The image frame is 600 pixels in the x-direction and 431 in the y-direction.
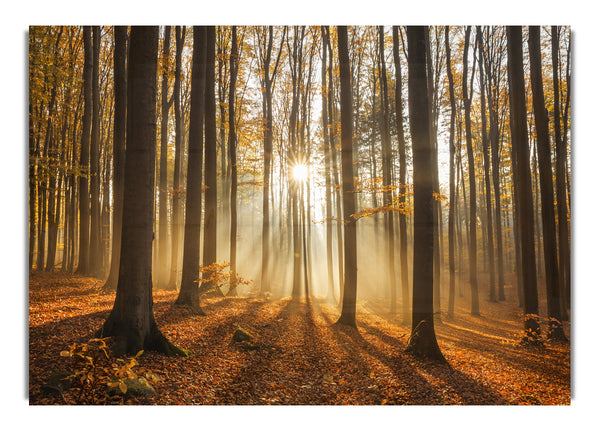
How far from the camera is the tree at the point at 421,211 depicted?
4.66 metres

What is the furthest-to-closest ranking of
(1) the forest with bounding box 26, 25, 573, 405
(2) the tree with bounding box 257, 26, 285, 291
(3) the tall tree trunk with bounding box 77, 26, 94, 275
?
1. (2) the tree with bounding box 257, 26, 285, 291
2. (3) the tall tree trunk with bounding box 77, 26, 94, 275
3. (1) the forest with bounding box 26, 25, 573, 405

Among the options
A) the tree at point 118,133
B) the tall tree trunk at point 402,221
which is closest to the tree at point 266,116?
the tall tree trunk at point 402,221

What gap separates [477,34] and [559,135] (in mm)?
4243

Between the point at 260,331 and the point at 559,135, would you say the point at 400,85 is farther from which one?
the point at 260,331

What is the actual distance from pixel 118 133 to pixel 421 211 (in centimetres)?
742

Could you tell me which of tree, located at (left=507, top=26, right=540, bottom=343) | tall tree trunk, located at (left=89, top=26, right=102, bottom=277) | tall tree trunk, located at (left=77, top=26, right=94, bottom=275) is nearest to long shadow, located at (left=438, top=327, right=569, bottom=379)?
tree, located at (left=507, top=26, right=540, bottom=343)

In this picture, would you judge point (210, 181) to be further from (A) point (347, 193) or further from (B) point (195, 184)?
(A) point (347, 193)

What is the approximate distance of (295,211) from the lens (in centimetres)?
1335

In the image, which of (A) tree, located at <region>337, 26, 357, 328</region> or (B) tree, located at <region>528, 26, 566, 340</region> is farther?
(A) tree, located at <region>337, 26, 357, 328</region>

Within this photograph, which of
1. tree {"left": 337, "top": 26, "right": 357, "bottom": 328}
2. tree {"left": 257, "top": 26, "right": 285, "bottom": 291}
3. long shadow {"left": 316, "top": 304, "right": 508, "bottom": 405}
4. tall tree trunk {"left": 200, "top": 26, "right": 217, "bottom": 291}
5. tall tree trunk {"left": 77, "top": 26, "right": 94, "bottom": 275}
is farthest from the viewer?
tree {"left": 257, "top": 26, "right": 285, "bottom": 291}

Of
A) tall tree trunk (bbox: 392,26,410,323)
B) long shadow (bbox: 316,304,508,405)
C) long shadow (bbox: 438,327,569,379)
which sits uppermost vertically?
tall tree trunk (bbox: 392,26,410,323)

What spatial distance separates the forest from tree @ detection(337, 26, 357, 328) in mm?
36

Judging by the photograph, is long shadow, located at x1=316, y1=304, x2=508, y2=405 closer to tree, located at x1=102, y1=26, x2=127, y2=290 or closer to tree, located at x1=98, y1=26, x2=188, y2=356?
tree, located at x1=98, y1=26, x2=188, y2=356

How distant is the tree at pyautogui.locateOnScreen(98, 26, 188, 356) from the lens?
378 centimetres
